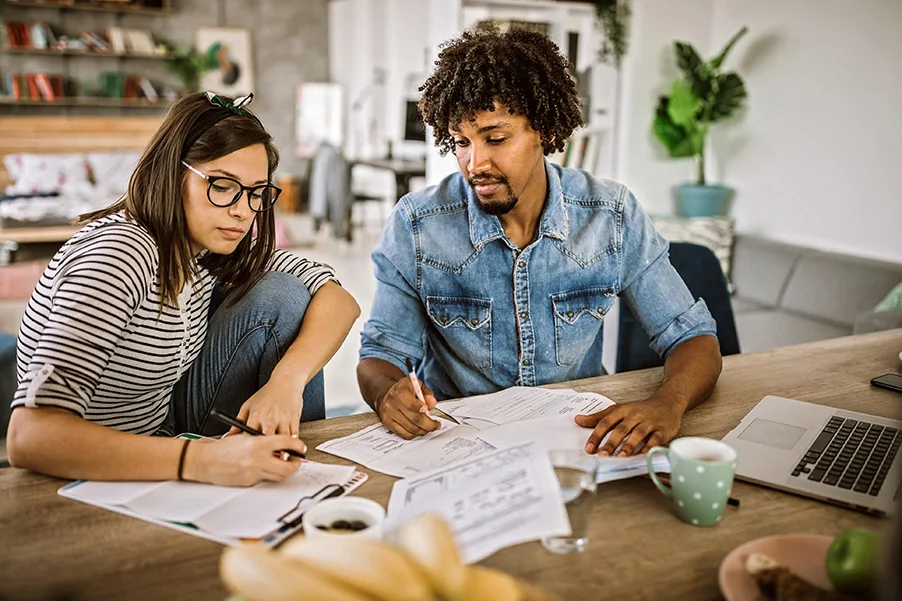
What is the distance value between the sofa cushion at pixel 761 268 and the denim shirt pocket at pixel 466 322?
2.72 metres

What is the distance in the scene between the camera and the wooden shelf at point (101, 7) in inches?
291

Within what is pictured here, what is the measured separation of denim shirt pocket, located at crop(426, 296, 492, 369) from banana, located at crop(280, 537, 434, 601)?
1.17 meters

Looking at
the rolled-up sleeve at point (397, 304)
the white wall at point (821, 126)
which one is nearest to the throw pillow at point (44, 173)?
the white wall at point (821, 126)

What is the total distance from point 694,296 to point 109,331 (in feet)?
4.99

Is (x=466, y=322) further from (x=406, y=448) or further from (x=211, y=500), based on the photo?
(x=211, y=500)

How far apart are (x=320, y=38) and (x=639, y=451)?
887cm

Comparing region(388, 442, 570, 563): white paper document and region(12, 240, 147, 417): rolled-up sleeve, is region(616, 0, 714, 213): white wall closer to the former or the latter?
region(12, 240, 147, 417): rolled-up sleeve

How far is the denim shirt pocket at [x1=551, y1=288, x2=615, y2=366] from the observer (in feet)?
5.92

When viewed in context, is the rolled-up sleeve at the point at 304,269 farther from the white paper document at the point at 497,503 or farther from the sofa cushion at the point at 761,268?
the sofa cushion at the point at 761,268

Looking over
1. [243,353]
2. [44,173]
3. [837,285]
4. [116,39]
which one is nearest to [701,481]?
[243,353]

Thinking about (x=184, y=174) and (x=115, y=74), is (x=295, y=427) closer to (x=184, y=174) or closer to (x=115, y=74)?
(x=184, y=174)

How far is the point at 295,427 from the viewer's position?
1296mm

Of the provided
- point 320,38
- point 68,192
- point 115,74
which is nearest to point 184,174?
point 68,192

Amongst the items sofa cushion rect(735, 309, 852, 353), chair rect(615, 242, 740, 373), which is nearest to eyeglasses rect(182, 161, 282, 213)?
chair rect(615, 242, 740, 373)
